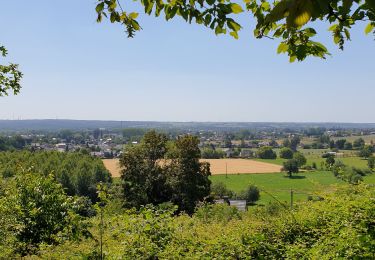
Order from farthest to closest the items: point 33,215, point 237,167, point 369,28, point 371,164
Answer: point 237,167, point 371,164, point 33,215, point 369,28

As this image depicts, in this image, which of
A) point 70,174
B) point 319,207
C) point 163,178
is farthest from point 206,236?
point 70,174

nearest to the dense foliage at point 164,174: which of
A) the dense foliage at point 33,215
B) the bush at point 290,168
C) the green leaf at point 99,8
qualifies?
the dense foliage at point 33,215

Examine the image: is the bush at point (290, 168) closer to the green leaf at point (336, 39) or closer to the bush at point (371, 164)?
the bush at point (371, 164)

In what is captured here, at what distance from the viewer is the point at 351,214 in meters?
7.54

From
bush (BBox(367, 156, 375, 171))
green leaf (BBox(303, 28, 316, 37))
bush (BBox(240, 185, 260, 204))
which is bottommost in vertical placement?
bush (BBox(240, 185, 260, 204))

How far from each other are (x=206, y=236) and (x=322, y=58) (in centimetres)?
564

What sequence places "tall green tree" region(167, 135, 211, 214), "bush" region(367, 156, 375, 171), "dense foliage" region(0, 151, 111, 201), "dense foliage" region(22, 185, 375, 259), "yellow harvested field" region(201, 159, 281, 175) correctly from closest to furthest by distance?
"dense foliage" region(22, 185, 375, 259) → "bush" region(367, 156, 375, 171) → "tall green tree" region(167, 135, 211, 214) → "dense foliage" region(0, 151, 111, 201) → "yellow harvested field" region(201, 159, 281, 175)

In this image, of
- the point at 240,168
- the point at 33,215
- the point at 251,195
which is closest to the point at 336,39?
the point at 33,215

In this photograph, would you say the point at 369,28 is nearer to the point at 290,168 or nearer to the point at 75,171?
the point at 75,171

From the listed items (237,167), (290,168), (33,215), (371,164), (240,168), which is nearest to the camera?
(33,215)

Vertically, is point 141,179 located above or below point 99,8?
below

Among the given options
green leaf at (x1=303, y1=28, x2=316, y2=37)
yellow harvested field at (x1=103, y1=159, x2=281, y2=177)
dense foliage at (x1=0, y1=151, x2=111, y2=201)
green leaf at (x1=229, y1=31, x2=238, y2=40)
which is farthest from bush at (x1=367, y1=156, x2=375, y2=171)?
dense foliage at (x1=0, y1=151, x2=111, y2=201)

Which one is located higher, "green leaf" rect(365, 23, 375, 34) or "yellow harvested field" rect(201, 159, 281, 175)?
"green leaf" rect(365, 23, 375, 34)

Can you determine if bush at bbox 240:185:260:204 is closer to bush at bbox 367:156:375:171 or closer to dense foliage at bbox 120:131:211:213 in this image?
bush at bbox 367:156:375:171
